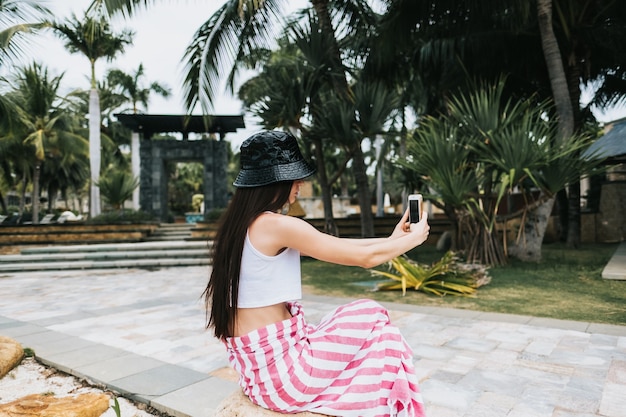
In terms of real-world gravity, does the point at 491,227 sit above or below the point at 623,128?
below

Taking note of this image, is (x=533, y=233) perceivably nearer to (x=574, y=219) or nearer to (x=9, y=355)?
(x=574, y=219)

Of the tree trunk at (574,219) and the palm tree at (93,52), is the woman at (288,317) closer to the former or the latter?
the tree trunk at (574,219)

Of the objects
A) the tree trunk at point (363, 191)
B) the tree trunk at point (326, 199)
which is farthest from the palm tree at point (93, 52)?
the tree trunk at point (363, 191)

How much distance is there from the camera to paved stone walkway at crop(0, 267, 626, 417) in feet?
8.62

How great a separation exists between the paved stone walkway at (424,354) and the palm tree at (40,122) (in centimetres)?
1523

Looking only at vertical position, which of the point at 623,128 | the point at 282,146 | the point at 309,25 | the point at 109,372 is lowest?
the point at 109,372

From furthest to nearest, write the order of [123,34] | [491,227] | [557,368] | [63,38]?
[123,34], [63,38], [491,227], [557,368]

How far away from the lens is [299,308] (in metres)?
1.78

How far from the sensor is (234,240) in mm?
1672

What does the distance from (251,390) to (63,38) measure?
756 inches

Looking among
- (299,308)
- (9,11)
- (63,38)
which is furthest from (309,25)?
(63,38)

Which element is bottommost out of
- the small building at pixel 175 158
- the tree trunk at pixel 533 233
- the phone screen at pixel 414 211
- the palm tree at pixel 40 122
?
the tree trunk at pixel 533 233

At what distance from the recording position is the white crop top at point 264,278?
1637 millimetres

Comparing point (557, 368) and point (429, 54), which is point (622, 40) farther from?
point (557, 368)
